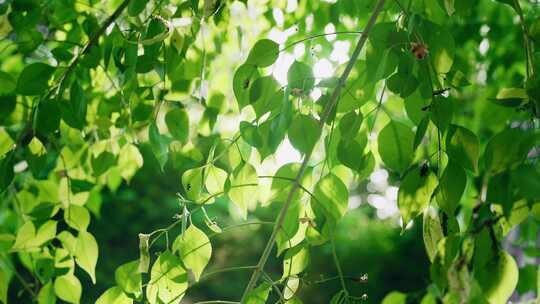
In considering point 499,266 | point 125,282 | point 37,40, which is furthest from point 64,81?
point 499,266

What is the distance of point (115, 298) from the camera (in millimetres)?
606

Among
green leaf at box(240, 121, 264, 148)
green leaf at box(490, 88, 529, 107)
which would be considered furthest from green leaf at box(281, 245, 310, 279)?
green leaf at box(490, 88, 529, 107)

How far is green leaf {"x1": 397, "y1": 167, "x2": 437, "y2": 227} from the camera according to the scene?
1.76ft

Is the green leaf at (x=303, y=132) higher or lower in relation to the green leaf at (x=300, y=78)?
lower

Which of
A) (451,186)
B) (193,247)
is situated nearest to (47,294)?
(193,247)

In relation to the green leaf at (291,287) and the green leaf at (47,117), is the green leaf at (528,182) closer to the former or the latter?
the green leaf at (291,287)

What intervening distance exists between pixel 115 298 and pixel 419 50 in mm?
358

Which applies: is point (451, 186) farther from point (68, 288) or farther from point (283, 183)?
point (68, 288)

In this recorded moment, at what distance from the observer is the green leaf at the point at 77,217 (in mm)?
782

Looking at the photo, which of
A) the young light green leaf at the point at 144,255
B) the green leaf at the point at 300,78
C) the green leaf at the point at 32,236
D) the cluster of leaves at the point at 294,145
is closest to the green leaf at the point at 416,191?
the cluster of leaves at the point at 294,145

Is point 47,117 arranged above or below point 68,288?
above

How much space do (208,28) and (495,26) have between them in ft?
2.09

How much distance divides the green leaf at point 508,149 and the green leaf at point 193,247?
0.88 ft

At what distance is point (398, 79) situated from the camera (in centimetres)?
56
